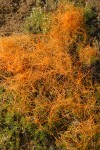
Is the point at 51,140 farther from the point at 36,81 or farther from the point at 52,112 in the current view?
the point at 36,81

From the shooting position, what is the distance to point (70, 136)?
262 inches

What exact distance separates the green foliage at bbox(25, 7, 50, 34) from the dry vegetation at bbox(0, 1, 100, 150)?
146 mm

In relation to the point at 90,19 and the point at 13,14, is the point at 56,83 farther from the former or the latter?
the point at 13,14

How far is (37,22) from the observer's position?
8148 mm

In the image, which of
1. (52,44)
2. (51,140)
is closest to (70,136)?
(51,140)

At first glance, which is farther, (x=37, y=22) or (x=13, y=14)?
(x=13, y=14)

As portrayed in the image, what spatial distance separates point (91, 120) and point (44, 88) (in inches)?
41.1

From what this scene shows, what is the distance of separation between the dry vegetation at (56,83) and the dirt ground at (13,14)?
0.48m

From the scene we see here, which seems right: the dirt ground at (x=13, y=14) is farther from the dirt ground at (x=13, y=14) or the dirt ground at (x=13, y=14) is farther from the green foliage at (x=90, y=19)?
the green foliage at (x=90, y=19)

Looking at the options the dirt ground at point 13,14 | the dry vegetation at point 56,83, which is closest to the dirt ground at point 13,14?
the dirt ground at point 13,14

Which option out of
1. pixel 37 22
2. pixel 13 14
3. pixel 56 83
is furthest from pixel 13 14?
pixel 56 83

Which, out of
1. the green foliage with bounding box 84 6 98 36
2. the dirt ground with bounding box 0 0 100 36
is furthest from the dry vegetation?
the dirt ground with bounding box 0 0 100 36

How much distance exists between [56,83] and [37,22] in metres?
1.53

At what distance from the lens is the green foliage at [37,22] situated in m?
8.01
